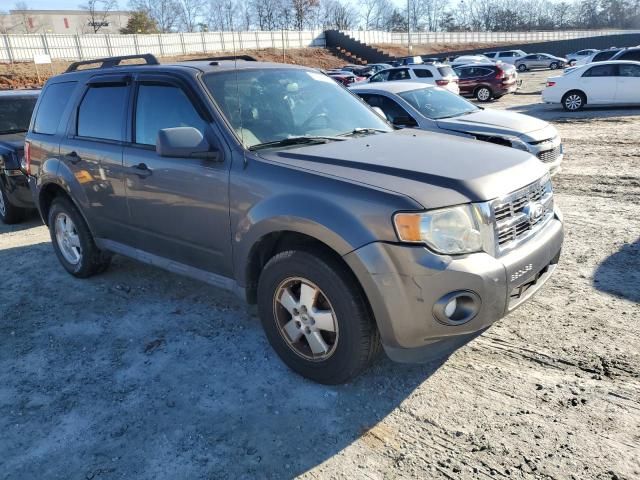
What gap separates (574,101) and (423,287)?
1650 centimetres

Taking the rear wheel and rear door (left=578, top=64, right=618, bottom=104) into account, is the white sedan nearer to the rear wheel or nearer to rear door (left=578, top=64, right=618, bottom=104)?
rear door (left=578, top=64, right=618, bottom=104)

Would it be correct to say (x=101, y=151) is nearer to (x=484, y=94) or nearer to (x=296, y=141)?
(x=296, y=141)

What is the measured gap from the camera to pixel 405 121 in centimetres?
836

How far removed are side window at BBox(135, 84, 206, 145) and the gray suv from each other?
1 cm

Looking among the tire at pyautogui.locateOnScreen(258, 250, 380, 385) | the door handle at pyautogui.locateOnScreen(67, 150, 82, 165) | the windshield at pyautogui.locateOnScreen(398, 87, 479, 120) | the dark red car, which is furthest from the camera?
the dark red car

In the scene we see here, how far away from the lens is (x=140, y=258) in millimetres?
4309

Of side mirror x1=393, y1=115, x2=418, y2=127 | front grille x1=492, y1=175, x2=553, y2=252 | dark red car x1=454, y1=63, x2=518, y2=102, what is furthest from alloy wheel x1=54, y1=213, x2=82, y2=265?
dark red car x1=454, y1=63, x2=518, y2=102

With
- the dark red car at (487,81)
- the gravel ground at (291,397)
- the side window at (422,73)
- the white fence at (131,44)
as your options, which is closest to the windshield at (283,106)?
the gravel ground at (291,397)

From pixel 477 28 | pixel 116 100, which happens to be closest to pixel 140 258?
pixel 116 100

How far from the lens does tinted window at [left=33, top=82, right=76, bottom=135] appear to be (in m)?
4.96

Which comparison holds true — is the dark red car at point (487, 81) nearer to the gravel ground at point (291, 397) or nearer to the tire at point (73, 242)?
the gravel ground at point (291, 397)

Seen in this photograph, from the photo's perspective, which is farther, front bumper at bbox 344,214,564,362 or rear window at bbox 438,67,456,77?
rear window at bbox 438,67,456,77

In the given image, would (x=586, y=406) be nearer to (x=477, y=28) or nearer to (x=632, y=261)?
(x=632, y=261)

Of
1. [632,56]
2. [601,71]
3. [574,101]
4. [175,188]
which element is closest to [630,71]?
[601,71]
